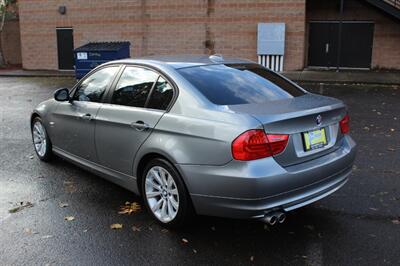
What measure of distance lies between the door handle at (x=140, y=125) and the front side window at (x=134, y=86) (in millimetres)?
206

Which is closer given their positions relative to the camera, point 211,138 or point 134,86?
point 211,138

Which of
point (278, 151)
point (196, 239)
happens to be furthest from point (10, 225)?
point (278, 151)

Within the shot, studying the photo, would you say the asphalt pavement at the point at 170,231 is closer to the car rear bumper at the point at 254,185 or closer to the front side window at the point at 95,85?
the car rear bumper at the point at 254,185

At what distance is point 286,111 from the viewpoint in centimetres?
387

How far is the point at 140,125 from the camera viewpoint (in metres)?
4.36

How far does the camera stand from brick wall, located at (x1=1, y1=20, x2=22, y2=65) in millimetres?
24500

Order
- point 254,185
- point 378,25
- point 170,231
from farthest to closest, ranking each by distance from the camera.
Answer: point 378,25
point 170,231
point 254,185

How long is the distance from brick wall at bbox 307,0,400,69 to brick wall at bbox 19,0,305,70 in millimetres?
1597

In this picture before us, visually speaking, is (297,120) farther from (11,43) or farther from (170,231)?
Answer: (11,43)

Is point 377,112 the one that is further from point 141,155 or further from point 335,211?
point 141,155

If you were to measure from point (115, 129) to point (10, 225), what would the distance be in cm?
135

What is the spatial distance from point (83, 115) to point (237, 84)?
186 centimetres

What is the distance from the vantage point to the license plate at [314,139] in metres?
3.85

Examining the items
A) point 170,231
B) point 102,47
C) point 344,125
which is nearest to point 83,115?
point 170,231
